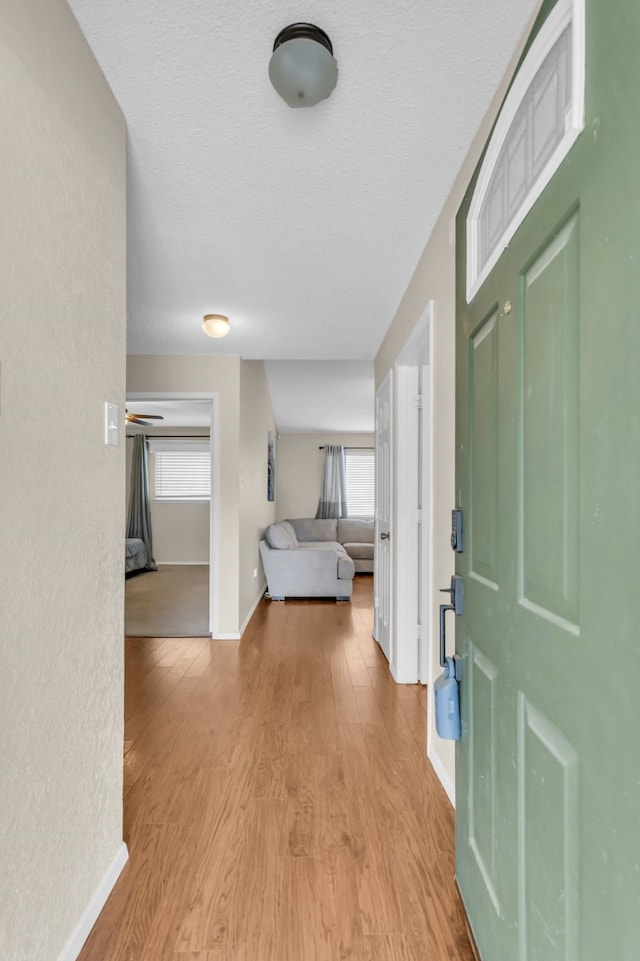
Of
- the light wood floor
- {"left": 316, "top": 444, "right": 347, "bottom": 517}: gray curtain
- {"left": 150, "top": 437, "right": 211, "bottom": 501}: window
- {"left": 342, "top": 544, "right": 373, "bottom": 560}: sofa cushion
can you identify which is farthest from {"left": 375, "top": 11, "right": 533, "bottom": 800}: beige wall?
{"left": 150, "top": 437, "right": 211, "bottom": 501}: window

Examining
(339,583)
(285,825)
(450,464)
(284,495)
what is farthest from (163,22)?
(284,495)

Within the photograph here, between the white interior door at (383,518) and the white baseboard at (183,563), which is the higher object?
the white interior door at (383,518)

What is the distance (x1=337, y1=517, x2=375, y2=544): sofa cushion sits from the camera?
25.3 feet

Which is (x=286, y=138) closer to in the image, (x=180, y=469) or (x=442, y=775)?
(x=442, y=775)

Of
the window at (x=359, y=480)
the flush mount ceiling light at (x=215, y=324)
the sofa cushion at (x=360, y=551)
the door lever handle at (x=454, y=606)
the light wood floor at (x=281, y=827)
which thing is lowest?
the light wood floor at (x=281, y=827)

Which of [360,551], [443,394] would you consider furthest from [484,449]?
[360,551]

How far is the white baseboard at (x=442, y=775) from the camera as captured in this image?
1.88 m

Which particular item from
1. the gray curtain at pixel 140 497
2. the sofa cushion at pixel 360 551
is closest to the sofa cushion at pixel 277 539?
the sofa cushion at pixel 360 551

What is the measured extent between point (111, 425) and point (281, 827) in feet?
4.82

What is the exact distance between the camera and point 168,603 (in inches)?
220

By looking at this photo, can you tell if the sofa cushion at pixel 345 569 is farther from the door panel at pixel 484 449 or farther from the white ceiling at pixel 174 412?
the door panel at pixel 484 449

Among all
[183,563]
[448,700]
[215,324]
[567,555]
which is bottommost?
[183,563]

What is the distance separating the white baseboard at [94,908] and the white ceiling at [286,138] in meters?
2.22

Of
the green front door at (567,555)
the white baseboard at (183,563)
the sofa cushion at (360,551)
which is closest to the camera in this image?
the green front door at (567,555)
